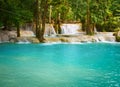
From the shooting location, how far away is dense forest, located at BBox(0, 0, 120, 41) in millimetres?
31919

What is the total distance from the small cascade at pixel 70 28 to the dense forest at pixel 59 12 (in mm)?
746

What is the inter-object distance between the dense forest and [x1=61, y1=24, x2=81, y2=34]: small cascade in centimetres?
75

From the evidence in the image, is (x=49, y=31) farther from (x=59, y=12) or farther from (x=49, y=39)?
(x=49, y=39)

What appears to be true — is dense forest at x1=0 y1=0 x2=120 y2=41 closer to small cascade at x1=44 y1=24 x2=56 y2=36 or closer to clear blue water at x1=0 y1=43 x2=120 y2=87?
small cascade at x1=44 y1=24 x2=56 y2=36

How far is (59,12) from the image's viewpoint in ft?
136

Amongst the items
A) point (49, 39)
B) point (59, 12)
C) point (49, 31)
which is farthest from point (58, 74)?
point (59, 12)

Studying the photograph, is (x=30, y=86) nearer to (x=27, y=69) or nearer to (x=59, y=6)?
(x=27, y=69)

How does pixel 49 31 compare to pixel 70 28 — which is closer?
pixel 49 31

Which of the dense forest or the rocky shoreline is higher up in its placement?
the dense forest

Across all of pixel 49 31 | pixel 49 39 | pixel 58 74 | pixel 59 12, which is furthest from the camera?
pixel 59 12

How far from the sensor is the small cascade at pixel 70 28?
138 feet

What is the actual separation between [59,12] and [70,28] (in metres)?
3.10

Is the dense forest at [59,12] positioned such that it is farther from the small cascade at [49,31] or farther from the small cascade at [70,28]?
the small cascade at [49,31]

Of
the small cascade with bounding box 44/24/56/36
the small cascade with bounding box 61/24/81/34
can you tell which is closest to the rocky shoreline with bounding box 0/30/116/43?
the small cascade with bounding box 44/24/56/36
